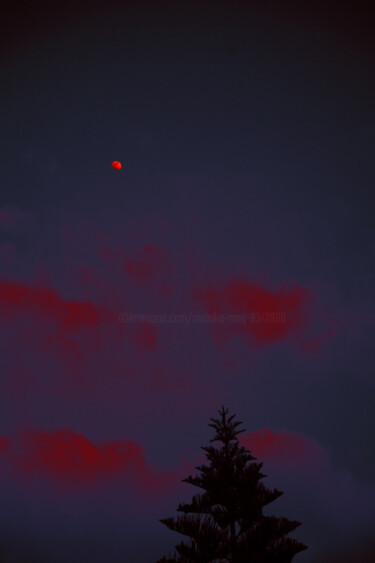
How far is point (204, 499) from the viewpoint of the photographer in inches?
316

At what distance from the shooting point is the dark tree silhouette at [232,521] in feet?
24.9

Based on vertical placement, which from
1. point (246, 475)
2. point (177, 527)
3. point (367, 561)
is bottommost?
point (367, 561)

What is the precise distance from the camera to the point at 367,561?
5462 cm

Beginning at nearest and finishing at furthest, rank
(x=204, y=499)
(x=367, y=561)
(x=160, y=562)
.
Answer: (x=160, y=562)
(x=204, y=499)
(x=367, y=561)

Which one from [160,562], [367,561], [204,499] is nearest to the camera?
[160,562]

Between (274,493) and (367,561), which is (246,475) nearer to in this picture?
(274,493)

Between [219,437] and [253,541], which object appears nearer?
[253,541]

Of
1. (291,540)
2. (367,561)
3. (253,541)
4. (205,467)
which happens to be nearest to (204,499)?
(205,467)

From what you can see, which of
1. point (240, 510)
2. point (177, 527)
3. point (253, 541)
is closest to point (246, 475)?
point (240, 510)

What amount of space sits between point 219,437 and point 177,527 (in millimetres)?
2049

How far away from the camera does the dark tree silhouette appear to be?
7590 millimetres

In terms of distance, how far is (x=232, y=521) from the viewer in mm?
7824

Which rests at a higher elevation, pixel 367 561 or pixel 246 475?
pixel 246 475

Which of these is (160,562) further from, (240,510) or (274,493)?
(274,493)
